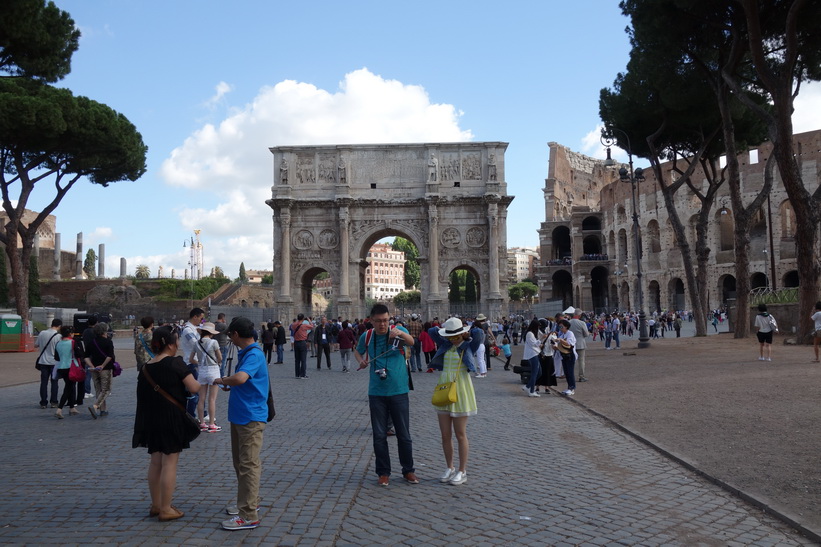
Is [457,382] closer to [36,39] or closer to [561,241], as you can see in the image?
[36,39]

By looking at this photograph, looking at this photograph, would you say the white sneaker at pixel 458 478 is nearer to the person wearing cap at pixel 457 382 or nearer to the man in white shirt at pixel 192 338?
the person wearing cap at pixel 457 382

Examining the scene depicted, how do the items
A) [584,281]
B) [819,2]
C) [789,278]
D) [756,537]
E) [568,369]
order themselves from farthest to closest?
[584,281] < [789,278] < [819,2] < [568,369] < [756,537]

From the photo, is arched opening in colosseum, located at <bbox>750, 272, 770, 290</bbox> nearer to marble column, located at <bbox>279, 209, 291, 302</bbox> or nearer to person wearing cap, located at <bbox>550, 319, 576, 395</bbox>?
marble column, located at <bbox>279, 209, 291, 302</bbox>

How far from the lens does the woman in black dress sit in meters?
4.37

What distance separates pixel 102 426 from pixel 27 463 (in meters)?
2.40

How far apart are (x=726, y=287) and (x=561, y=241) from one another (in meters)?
19.0

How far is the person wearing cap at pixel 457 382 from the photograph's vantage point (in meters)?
5.38

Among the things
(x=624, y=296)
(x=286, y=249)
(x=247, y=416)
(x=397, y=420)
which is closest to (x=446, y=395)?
(x=397, y=420)

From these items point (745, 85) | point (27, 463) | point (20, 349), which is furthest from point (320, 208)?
point (27, 463)

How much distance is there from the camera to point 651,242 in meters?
51.5

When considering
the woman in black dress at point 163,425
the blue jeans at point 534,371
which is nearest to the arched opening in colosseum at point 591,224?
the blue jeans at point 534,371

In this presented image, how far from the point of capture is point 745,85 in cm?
2330

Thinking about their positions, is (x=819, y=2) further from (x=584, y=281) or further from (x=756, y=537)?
(x=584, y=281)

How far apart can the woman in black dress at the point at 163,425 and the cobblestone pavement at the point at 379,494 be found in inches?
7.4
